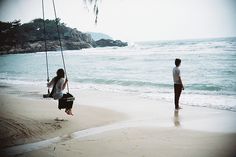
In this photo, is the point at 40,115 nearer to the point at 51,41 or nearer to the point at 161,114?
the point at 161,114

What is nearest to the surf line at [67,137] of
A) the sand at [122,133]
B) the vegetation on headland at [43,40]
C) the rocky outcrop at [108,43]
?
the sand at [122,133]

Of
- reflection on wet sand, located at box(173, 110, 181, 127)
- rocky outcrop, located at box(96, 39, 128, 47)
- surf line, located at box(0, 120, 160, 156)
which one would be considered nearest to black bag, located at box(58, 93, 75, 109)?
surf line, located at box(0, 120, 160, 156)

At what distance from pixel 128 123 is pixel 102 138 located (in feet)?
4.48

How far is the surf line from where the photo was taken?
3.90 m

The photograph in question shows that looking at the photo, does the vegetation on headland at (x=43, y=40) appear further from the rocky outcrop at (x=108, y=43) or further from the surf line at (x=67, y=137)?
the surf line at (x=67, y=137)

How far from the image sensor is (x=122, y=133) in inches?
193

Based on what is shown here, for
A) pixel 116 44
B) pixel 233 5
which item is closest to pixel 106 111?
pixel 233 5

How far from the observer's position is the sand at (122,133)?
388cm

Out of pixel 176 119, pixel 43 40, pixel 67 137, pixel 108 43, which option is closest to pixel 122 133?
pixel 67 137

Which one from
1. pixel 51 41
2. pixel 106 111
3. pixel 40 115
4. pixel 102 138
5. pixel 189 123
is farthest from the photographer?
pixel 51 41

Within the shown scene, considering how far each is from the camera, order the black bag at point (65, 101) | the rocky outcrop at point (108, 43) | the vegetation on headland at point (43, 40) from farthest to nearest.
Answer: the rocky outcrop at point (108, 43)
the vegetation on headland at point (43, 40)
the black bag at point (65, 101)

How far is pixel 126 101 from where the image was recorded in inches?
351

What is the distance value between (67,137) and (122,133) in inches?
39.8

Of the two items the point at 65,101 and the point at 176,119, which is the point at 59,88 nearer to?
the point at 65,101
